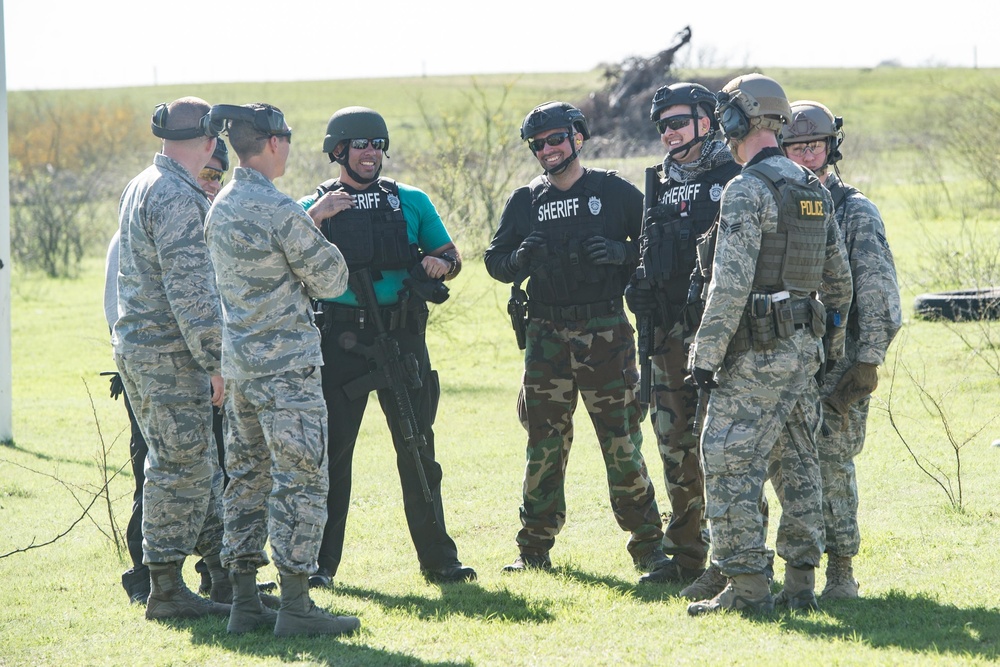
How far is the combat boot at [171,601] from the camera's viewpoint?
498cm

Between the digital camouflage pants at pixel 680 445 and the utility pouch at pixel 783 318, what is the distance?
0.95 meters

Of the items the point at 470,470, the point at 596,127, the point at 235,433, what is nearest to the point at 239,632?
the point at 235,433

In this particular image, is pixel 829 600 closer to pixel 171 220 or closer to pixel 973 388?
pixel 171 220

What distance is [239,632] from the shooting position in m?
4.68

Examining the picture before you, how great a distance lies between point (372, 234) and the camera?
5.54 metres

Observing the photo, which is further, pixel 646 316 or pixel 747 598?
pixel 646 316

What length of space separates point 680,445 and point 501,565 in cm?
128

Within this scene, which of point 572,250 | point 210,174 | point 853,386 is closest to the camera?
point 853,386

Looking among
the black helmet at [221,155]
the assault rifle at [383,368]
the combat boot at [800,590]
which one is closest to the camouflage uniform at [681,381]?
the combat boot at [800,590]

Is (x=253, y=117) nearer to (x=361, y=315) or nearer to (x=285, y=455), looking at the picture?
(x=361, y=315)

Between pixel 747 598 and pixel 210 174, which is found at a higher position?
pixel 210 174

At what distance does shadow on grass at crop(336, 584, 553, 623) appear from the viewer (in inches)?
195

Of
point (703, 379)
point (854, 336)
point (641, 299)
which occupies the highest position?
point (641, 299)

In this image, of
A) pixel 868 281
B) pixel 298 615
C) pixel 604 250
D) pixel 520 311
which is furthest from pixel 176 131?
pixel 868 281
